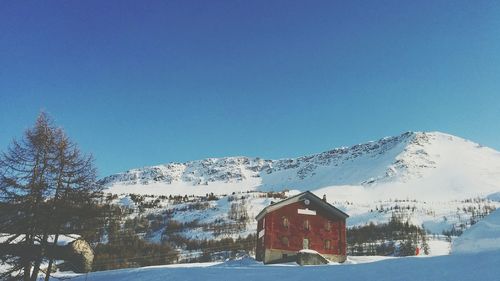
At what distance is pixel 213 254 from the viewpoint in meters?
107

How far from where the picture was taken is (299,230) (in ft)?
146

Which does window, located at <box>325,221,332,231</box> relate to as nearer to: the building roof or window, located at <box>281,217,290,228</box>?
the building roof

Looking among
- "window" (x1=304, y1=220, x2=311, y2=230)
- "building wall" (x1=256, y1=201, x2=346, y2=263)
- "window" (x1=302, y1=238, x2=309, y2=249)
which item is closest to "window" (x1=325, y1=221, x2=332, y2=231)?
"building wall" (x1=256, y1=201, x2=346, y2=263)

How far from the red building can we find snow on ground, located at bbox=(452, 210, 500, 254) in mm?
30919

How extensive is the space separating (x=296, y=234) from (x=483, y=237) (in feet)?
110

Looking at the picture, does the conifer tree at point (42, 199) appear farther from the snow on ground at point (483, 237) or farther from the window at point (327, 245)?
the window at point (327, 245)

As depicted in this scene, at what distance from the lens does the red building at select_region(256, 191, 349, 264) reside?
1697 inches

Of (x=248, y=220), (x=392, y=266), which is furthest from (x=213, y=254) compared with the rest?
(x=392, y=266)

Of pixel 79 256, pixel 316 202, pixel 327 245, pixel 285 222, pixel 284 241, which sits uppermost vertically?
pixel 316 202

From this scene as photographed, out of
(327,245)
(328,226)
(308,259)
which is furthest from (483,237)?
(328,226)

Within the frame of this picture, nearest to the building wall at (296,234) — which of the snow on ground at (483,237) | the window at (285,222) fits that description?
the window at (285,222)

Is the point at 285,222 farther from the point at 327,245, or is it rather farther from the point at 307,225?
the point at 327,245

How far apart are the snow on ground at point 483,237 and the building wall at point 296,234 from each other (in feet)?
103

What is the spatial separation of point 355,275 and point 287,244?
31705mm
